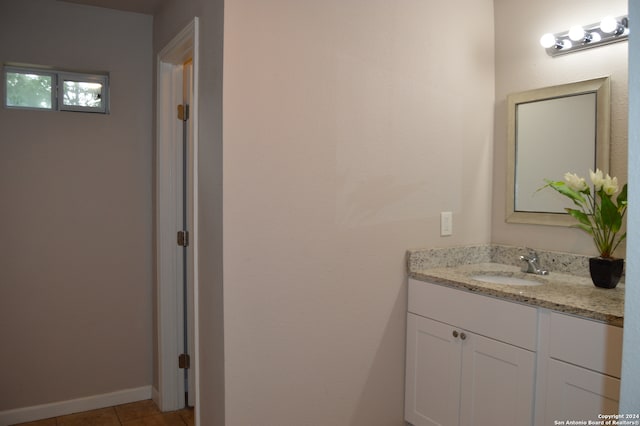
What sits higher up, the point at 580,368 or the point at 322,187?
the point at 322,187

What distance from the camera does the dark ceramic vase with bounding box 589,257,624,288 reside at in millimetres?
2027

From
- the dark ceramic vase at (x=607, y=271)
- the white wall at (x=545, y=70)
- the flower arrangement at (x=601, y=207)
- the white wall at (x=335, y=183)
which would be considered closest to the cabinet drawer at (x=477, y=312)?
the white wall at (x=335, y=183)

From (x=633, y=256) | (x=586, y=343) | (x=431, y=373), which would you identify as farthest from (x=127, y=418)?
(x=633, y=256)

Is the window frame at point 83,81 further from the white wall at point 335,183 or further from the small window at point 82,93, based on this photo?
the white wall at point 335,183

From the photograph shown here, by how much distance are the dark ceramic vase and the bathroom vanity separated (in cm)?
5

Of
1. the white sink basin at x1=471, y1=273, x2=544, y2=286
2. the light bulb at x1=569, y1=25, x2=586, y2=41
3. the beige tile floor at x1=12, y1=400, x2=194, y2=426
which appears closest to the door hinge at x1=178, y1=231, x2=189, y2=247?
the beige tile floor at x1=12, y1=400, x2=194, y2=426

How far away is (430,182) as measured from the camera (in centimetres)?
249

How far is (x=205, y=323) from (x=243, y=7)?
1344 mm

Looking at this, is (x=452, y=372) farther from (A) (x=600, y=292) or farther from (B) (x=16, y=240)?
(B) (x=16, y=240)

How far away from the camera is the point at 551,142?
2449mm

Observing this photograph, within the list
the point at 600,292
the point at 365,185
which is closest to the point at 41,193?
the point at 365,185

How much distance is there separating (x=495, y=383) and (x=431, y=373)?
1.19 feet

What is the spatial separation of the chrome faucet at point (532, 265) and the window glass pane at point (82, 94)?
99.1 inches

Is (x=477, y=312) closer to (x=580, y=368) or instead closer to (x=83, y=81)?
(x=580, y=368)
